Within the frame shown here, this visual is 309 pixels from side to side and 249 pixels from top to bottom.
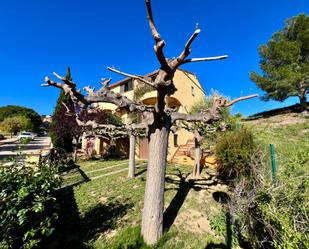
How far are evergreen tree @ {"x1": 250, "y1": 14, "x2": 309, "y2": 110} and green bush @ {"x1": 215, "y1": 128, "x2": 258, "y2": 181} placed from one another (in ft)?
55.5

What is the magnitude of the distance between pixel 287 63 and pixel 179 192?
2268 centimetres

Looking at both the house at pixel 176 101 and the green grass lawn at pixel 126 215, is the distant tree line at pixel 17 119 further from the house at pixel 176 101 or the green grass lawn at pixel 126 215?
the green grass lawn at pixel 126 215

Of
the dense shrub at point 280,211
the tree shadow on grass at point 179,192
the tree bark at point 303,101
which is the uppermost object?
the tree bark at point 303,101

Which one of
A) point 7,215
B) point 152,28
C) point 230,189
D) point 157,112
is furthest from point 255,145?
point 7,215

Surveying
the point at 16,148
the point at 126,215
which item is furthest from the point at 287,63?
the point at 16,148

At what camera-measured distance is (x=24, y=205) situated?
282 centimetres

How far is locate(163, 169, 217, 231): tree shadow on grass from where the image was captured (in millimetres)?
5805

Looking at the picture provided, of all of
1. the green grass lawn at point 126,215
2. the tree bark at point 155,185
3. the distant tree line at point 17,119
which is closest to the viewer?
the tree bark at point 155,185

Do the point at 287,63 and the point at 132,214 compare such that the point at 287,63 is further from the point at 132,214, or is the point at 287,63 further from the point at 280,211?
Answer: the point at 132,214

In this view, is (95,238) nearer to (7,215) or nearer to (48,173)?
(48,173)

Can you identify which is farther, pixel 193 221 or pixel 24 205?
pixel 193 221

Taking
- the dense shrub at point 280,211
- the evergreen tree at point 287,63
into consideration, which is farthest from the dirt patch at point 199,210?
the evergreen tree at point 287,63

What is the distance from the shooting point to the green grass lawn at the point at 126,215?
15.6 ft

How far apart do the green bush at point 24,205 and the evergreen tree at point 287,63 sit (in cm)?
2495
